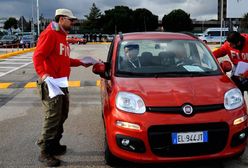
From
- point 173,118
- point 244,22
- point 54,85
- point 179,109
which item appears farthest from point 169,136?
point 244,22

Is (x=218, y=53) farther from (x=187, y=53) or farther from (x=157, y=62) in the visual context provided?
(x=157, y=62)

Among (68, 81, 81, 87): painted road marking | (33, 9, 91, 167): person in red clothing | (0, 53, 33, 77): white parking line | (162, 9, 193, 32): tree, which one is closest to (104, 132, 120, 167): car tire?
(33, 9, 91, 167): person in red clothing

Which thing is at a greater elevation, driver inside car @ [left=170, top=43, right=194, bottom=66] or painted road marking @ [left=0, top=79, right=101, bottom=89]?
driver inside car @ [left=170, top=43, right=194, bottom=66]

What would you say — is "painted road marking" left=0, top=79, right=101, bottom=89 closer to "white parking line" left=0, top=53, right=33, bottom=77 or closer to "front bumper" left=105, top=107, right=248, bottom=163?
"white parking line" left=0, top=53, right=33, bottom=77

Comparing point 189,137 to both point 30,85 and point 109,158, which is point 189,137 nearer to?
point 109,158

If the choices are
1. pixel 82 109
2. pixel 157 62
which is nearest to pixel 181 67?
pixel 157 62

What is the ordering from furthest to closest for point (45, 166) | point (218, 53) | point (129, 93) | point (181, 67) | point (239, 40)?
1. point (218, 53)
2. point (239, 40)
3. point (181, 67)
4. point (45, 166)
5. point (129, 93)

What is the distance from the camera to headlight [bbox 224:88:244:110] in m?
4.84

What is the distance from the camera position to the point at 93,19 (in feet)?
411

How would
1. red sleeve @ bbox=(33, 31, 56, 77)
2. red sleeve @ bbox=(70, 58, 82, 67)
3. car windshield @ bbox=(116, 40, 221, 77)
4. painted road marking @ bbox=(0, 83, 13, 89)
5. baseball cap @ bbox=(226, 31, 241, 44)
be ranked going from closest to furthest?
1. red sleeve @ bbox=(33, 31, 56, 77)
2. car windshield @ bbox=(116, 40, 221, 77)
3. red sleeve @ bbox=(70, 58, 82, 67)
4. baseball cap @ bbox=(226, 31, 241, 44)
5. painted road marking @ bbox=(0, 83, 13, 89)

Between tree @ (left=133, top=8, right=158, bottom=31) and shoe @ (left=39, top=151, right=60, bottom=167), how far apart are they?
4368 inches

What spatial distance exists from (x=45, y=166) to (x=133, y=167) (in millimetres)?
1113

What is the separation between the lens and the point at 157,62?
5.86m

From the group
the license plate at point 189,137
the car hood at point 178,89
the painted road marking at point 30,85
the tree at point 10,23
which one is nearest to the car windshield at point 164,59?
the car hood at point 178,89
